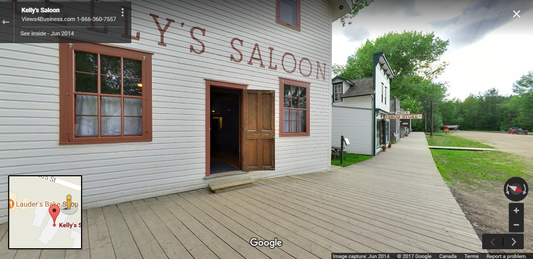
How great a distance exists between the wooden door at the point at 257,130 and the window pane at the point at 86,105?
272cm

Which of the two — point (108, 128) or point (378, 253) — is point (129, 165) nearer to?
point (108, 128)

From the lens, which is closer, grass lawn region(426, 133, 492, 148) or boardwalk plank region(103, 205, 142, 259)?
boardwalk plank region(103, 205, 142, 259)

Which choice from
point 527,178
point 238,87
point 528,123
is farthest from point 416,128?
point 238,87

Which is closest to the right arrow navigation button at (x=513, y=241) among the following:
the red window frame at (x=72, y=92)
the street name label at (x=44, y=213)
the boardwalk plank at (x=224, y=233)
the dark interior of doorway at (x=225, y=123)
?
the boardwalk plank at (x=224, y=233)

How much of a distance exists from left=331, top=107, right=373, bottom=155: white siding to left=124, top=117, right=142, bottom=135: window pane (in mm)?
9786

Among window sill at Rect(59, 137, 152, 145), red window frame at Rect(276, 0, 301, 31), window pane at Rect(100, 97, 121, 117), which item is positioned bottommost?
window sill at Rect(59, 137, 152, 145)

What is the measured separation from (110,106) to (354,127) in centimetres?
1073

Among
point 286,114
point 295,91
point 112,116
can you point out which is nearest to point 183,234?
point 112,116

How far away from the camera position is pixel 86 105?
3010mm

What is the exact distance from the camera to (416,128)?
134 feet

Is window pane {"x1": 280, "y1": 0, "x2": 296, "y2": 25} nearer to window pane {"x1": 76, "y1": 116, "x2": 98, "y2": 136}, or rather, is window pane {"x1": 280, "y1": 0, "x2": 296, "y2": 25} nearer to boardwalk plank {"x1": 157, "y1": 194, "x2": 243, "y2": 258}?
window pane {"x1": 76, "y1": 116, "x2": 98, "y2": 136}

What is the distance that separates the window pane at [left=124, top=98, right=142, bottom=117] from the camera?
3.32 meters

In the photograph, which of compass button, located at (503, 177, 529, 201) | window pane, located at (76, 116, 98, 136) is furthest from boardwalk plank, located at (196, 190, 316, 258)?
compass button, located at (503, 177, 529, 201)

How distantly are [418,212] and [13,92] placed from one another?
638cm
